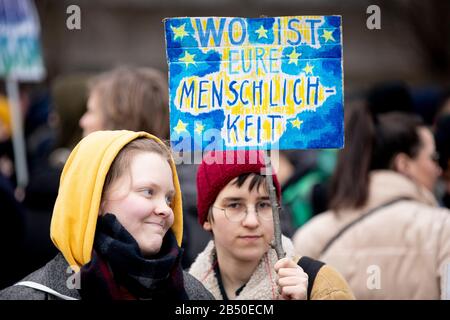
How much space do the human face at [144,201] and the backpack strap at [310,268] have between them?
0.51 m

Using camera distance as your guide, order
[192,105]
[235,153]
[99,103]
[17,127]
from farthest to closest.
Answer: [17,127]
[99,103]
[235,153]
[192,105]

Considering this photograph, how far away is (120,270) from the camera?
9.09 ft

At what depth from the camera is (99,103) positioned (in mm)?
4113

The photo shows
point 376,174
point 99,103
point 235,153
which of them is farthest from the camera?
point 376,174

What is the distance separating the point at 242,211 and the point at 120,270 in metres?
0.60

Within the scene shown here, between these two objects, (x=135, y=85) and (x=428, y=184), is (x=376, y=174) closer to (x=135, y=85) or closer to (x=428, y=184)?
(x=428, y=184)

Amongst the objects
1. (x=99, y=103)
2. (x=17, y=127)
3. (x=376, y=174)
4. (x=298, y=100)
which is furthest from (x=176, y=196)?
(x=17, y=127)

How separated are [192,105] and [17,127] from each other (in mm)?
4414

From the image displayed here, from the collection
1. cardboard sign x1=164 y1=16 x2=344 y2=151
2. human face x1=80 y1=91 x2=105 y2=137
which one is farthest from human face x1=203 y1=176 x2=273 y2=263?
human face x1=80 y1=91 x2=105 y2=137

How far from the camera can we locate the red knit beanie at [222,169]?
317cm

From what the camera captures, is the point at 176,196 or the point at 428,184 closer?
the point at 176,196

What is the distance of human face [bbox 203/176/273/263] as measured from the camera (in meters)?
3.18

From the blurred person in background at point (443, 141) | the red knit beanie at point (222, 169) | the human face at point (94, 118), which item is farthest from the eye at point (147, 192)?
the blurred person in background at point (443, 141)

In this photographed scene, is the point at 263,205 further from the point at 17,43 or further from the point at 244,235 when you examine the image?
the point at 17,43
